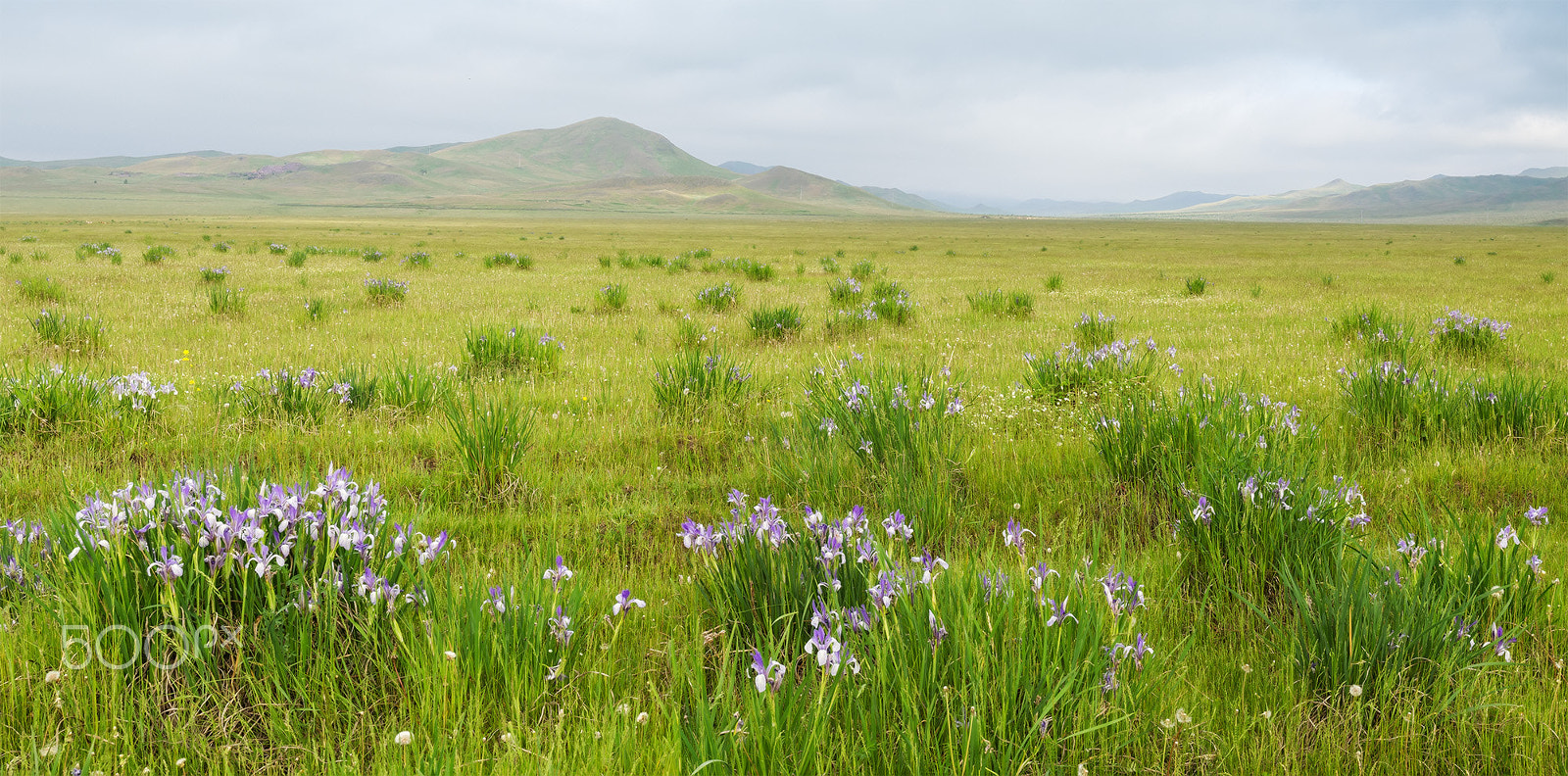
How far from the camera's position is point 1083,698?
1.97 metres

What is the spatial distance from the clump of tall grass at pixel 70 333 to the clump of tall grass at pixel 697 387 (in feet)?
22.9

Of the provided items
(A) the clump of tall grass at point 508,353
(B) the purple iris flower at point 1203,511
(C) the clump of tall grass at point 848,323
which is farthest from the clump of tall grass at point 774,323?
(B) the purple iris flower at point 1203,511

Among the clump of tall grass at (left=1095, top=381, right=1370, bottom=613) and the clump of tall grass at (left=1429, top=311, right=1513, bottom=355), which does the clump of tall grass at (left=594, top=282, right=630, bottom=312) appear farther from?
the clump of tall grass at (left=1429, top=311, right=1513, bottom=355)

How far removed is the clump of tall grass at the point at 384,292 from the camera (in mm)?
13344

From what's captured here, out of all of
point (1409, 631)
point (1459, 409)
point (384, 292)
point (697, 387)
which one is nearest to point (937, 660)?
point (1409, 631)

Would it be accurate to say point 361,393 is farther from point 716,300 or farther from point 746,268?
point 746,268

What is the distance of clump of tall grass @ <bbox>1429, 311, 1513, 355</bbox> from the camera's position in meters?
8.52

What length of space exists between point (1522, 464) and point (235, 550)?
631cm

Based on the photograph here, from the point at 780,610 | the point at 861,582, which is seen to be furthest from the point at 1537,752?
the point at 780,610

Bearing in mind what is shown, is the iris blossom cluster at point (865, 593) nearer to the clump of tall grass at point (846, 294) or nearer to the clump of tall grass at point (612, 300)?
the clump of tall grass at point (612, 300)

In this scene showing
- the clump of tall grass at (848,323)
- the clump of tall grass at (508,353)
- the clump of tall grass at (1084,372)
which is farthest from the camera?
the clump of tall grass at (848,323)

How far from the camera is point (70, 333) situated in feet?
27.3

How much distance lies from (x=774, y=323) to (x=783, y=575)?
24.8ft

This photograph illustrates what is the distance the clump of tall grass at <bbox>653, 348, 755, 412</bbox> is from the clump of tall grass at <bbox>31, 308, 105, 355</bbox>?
6.99 metres
